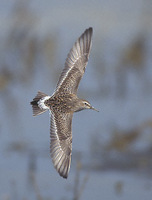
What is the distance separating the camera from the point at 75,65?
668 centimetres

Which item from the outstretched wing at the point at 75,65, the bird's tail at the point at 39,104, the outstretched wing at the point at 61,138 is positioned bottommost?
the outstretched wing at the point at 61,138

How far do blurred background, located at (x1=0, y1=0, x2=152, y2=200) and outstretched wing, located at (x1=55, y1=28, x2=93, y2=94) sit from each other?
0.98 meters

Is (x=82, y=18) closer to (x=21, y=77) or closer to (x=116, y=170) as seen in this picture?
(x=21, y=77)

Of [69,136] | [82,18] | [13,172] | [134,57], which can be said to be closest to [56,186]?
Result: [13,172]

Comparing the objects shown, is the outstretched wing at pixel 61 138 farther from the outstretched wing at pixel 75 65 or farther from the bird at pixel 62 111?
the outstretched wing at pixel 75 65

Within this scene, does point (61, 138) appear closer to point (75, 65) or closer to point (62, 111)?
point (62, 111)

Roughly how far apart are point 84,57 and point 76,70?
21cm

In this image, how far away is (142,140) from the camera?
8.81 metres

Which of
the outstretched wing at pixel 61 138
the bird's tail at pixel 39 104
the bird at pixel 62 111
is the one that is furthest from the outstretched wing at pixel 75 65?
the outstretched wing at pixel 61 138

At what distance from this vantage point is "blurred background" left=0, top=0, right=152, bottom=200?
7750 millimetres

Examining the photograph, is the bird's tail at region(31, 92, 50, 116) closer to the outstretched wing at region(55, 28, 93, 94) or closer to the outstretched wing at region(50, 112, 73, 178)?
the outstretched wing at region(50, 112, 73, 178)

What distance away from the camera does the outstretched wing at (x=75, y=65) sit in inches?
252

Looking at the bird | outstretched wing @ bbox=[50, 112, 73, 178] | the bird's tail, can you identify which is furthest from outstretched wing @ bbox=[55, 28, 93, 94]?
outstretched wing @ bbox=[50, 112, 73, 178]

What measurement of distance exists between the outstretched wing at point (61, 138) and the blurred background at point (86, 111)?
1.46 feet
